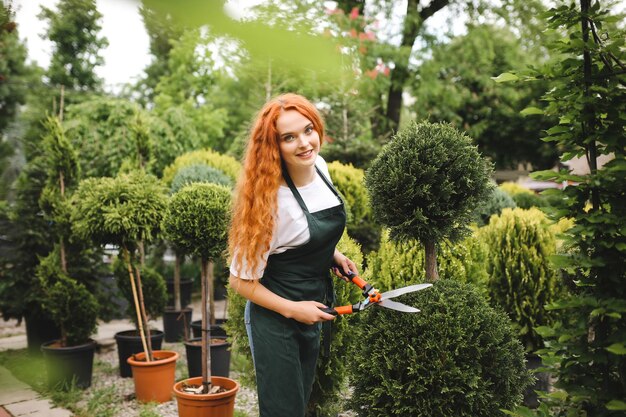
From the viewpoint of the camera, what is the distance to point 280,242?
224 centimetres

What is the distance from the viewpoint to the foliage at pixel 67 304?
15.7 ft

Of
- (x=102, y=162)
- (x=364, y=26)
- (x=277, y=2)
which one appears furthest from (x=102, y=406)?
(x=277, y=2)

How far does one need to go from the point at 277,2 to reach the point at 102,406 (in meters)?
4.44

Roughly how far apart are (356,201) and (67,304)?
11.0 ft

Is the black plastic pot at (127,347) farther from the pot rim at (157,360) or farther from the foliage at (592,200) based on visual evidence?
the foliage at (592,200)

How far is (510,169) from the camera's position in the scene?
23047 millimetres

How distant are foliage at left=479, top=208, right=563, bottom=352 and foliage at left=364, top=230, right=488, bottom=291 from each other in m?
0.86

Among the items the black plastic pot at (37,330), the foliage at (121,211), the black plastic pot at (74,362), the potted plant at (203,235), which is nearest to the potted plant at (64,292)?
the black plastic pot at (74,362)

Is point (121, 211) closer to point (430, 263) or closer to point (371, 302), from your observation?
point (430, 263)

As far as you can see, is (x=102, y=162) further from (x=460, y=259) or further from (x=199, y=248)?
(x=460, y=259)

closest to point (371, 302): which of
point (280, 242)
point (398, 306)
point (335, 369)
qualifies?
point (398, 306)

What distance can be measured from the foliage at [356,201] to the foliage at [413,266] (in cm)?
240

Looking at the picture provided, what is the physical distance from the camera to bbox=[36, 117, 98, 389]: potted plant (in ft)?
15.6

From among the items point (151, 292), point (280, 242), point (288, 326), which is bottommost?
point (151, 292)
